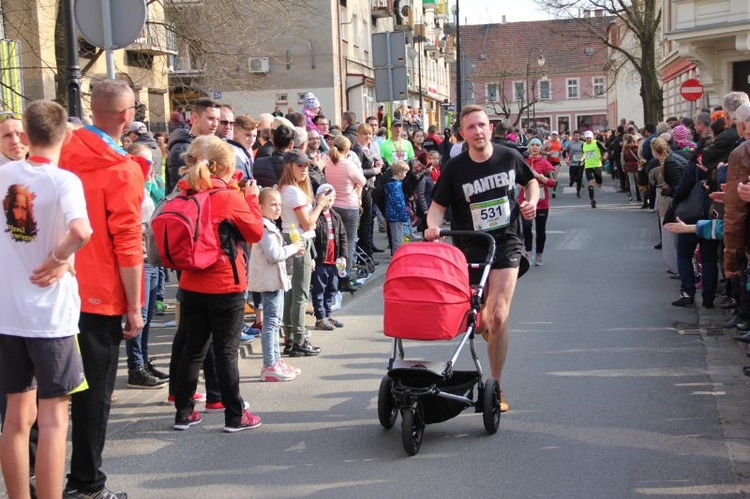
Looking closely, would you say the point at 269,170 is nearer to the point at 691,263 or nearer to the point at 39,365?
the point at 691,263

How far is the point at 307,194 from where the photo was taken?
946 cm

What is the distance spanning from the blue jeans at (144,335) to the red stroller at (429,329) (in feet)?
8.04

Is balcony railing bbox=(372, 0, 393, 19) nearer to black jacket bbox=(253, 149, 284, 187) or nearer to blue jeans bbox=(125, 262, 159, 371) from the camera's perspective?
black jacket bbox=(253, 149, 284, 187)

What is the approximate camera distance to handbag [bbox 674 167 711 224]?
439 inches

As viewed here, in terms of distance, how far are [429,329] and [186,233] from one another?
1648mm

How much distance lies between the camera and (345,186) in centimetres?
1288

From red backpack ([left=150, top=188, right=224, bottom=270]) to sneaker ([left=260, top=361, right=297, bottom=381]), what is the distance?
2.15m

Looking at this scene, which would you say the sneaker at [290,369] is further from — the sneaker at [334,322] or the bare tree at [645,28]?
the bare tree at [645,28]

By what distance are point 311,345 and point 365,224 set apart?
6.07 metres

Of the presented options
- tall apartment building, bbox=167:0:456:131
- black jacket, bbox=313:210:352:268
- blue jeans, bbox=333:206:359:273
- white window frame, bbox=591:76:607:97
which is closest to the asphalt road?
black jacket, bbox=313:210:352:268

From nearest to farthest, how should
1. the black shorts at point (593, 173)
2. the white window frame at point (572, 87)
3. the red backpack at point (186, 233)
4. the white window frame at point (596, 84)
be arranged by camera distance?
the red backpack at point (186, 233)
the black shorts at point (593, 173)
the white window frame at point (596, 84)
the white window frame at point (572, 87)

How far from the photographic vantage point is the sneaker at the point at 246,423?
693cm

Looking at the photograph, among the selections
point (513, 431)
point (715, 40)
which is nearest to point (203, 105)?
point (513, 431)

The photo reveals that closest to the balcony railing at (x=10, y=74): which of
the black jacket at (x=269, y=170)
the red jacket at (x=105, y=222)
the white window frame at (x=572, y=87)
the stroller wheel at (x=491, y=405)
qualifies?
the black jacket at (x=269, y=170)
